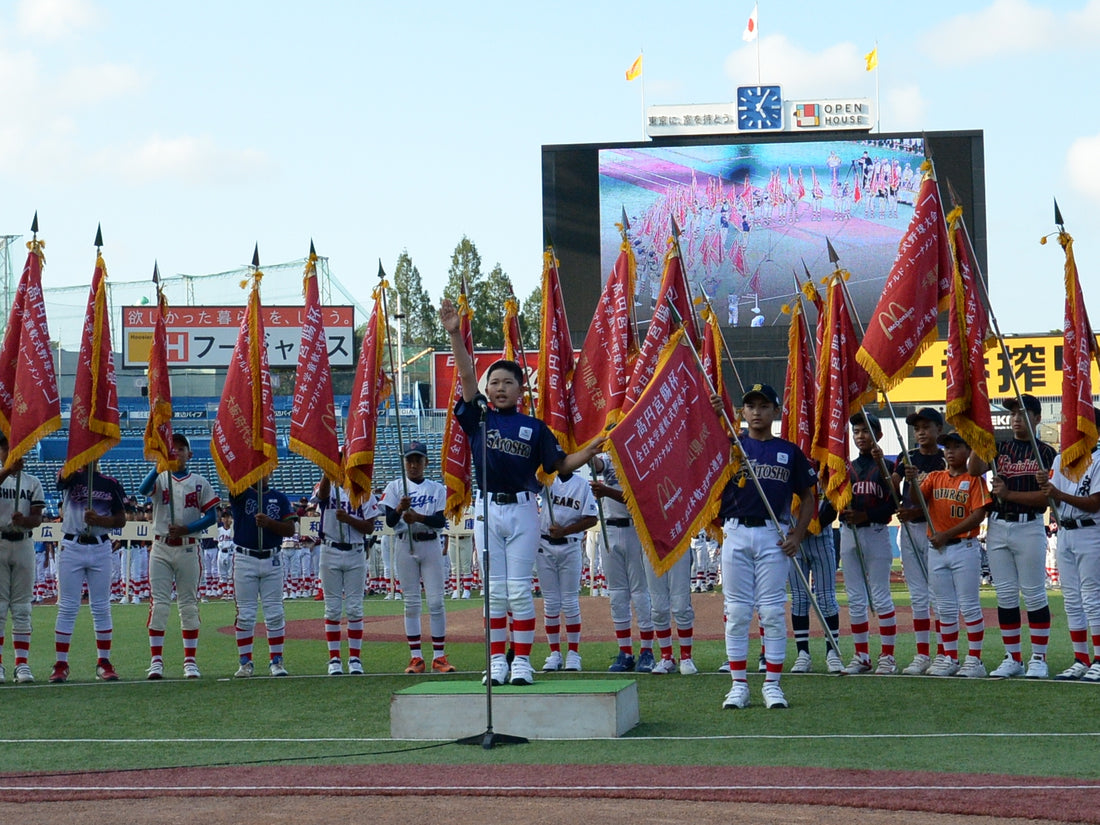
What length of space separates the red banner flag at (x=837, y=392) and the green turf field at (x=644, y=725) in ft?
6.12

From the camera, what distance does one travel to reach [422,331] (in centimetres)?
9556

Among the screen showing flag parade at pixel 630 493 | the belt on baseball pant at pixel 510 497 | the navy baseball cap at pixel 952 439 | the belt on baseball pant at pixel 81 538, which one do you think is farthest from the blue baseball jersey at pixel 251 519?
the navy baseball cap at pixel 952 439

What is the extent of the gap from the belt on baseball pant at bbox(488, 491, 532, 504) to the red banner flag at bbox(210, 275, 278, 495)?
4.22 metres

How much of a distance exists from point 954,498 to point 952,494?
0.05 metres

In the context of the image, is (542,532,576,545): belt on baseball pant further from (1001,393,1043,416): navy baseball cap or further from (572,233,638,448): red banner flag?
(1001,393,1043,416): navy baseball cap

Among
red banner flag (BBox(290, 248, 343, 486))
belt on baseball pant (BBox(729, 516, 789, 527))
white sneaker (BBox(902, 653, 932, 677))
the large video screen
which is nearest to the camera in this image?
belt on baseball pant (BBox(729, 516, 789, 527))

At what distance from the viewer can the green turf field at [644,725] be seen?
309 inches

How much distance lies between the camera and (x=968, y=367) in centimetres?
1150

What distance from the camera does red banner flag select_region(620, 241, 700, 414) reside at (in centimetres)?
1098

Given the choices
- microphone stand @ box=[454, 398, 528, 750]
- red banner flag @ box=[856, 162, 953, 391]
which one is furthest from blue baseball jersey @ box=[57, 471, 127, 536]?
red banner flag @ box=[856, 162, 953, 391]

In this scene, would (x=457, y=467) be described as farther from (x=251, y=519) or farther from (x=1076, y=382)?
(x=1076, y=382)

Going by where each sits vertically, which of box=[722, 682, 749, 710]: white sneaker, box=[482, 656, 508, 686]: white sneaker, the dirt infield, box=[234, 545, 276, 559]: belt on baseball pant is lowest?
box=[722, 682, 749, 710]: white sneaker

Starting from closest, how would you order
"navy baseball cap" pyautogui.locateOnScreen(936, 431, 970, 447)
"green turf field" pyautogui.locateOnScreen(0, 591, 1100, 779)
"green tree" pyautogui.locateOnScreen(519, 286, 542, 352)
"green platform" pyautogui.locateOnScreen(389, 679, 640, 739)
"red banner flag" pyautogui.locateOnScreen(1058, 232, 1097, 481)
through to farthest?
"green turf field" pyautogui.locateOnScreen(0, 591, 1100, 779)
"green platform" pyautogui.locateOnScreen(389, 679, 640, 739)
"red banner flag" pyautogui.locateOnScreen(1058, 232, 1097, 481)
"navy baseball cap" pyautogui.locateOnScreen(936, 431, 970, 447)
"green tree" pyautogui.locateOnScreen(519, 286, 542, 352)

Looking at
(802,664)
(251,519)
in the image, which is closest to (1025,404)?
(802,664)
